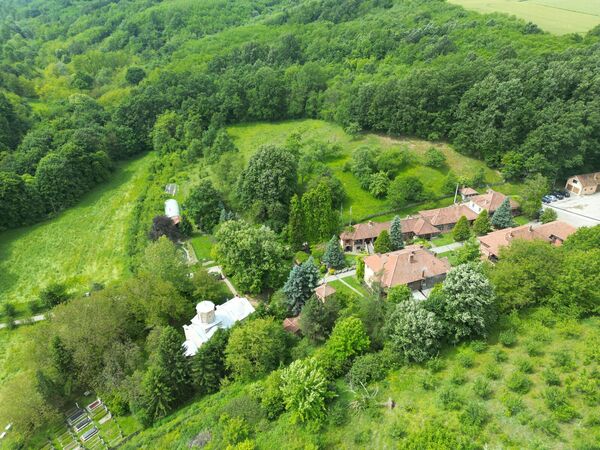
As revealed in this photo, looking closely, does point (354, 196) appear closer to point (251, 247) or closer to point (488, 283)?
point (251, 247)

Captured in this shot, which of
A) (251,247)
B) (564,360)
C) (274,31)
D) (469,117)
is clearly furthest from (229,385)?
(274,31)

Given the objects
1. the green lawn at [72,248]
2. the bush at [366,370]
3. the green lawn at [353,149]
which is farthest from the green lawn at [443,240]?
the green lawn at [72,248]

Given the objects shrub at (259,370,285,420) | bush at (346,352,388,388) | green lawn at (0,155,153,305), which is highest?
bush at (346,352,388,388)

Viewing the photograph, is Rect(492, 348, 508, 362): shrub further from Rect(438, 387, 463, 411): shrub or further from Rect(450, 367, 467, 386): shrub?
Rect(438, 387, 463, 411): shrub

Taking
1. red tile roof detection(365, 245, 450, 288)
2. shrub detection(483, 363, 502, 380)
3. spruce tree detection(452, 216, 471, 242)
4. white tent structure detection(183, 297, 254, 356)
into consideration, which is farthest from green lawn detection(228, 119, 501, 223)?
shrub detection(483, 363, 502, 380)

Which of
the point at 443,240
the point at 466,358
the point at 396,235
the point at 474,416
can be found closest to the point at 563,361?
the point at 466,358

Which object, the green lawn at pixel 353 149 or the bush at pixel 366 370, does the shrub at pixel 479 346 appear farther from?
the green lawn at pixel 353 149

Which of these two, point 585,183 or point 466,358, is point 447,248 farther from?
point 585,183

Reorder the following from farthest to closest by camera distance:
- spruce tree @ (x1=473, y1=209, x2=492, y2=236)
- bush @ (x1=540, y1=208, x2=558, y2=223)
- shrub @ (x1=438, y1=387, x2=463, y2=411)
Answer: bush @ (x1=540, y1=208, x2=558, y2=223) < spruce tree @ (x1=473, y1=209, x2=492, y2=236) < shrub @ (x1=438, y1=387, x2=463, y2=411)
